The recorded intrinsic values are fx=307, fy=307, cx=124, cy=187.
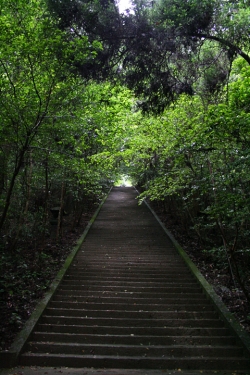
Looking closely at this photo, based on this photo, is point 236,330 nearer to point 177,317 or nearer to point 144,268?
point 177,317

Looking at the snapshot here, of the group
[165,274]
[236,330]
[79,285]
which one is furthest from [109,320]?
[165,274]

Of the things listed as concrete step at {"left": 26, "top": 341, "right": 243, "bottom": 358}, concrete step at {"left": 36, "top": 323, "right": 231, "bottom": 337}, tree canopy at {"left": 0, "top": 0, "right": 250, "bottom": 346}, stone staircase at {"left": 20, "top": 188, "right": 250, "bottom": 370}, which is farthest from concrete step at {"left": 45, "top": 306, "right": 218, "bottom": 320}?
tree canopy at {"left": 0, "top": 0, "right": 250, "bottom": 346}

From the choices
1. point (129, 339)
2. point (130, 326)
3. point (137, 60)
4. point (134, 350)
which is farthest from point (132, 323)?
point (137, 60)

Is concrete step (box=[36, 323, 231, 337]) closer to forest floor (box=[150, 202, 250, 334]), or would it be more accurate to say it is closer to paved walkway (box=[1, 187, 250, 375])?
paved walkway (box=[1, 187, 250, 375])

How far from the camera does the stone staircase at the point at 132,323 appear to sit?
197 inches

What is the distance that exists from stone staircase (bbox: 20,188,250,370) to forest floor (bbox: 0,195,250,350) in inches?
14.5

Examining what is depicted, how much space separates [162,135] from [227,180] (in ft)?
16.3

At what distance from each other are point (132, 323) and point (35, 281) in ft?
9.40

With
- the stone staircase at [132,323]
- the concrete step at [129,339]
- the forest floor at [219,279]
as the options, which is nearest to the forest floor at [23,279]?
the stone staircase at [132,323]

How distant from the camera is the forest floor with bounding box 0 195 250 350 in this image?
19.2 feet

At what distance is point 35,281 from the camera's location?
7695 mm

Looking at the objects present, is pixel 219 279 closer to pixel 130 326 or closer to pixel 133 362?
pixel 130 326

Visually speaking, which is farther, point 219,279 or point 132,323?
point 219,279

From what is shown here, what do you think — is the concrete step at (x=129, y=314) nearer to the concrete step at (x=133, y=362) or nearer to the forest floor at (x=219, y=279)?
the forest floor at (x=219, y=279)
